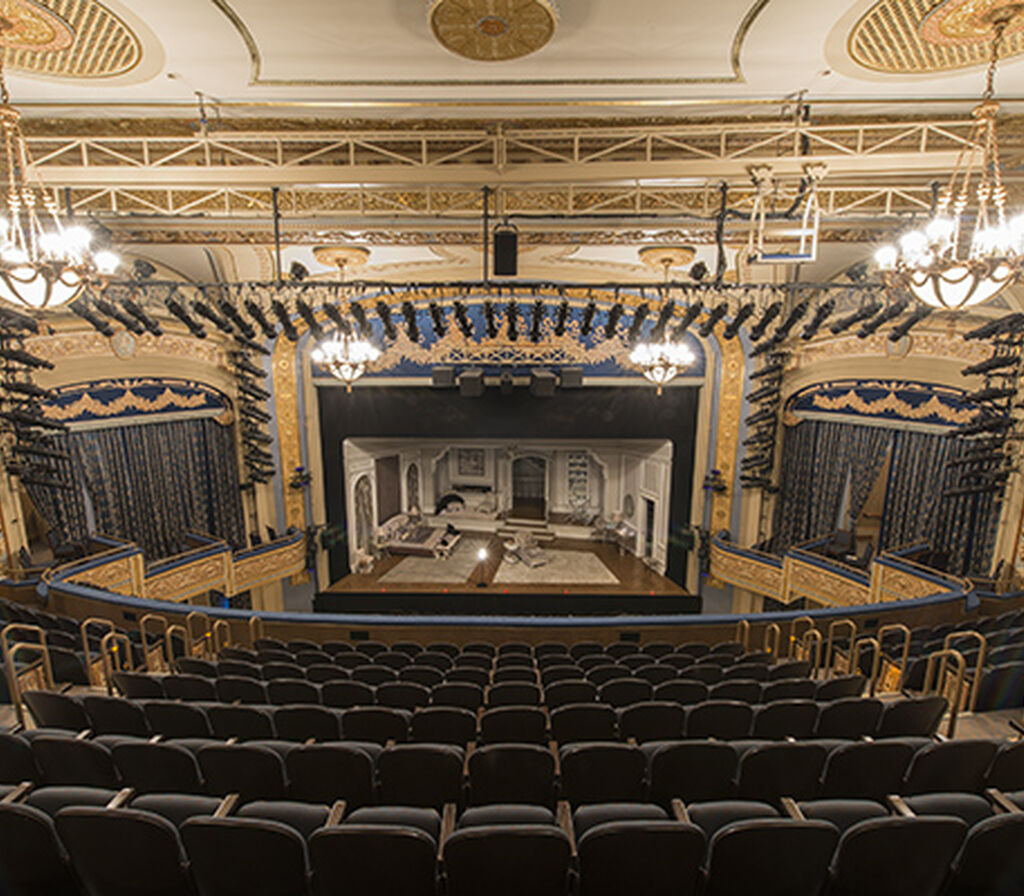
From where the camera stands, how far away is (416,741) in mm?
3688

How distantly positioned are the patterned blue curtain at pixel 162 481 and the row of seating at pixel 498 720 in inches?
341

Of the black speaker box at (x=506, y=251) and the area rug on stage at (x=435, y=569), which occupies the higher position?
the black speaker box at (x=506, y=251)

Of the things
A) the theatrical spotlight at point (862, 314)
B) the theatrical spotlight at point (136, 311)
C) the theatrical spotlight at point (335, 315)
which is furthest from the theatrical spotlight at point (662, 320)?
the theatrical spotlight at point (136, 311)

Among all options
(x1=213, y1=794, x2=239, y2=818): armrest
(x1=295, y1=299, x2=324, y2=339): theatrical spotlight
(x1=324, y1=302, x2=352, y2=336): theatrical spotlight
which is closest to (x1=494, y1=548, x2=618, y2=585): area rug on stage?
(x1=324, y1=302, x2=352, y2=336): theatrical spotlight

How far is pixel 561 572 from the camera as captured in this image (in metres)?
14.0

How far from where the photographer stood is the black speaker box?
638cm

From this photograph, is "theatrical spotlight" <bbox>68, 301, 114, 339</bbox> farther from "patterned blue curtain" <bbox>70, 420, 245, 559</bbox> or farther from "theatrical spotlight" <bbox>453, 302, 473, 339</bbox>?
"theatrical spotlight" <bbox>453, 302, 473, 339</bbox>

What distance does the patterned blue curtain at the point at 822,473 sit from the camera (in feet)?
36.3

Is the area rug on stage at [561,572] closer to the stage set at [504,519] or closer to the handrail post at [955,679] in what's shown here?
the stage set at [504,519]

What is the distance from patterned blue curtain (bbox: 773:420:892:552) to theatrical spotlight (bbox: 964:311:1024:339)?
3.27 metres

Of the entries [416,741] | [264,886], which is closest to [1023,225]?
[416,741]

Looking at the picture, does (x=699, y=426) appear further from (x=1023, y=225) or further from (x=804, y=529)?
(x=1023, y=225)

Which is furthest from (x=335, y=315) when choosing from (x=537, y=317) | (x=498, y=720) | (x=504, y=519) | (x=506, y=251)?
(x=504, y=519)

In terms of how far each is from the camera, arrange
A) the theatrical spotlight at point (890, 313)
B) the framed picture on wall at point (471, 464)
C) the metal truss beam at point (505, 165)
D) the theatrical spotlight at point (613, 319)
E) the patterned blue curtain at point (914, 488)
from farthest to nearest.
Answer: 1. the framed picture on wall at point (471, 464)
2. the patterned blue curtain at point (914, 488)
3. the theatrical spotlight at point (613, 319)
4. the theatrical spotlight at point (890, 313)
5. the metal truss beam at point (505, 165)
